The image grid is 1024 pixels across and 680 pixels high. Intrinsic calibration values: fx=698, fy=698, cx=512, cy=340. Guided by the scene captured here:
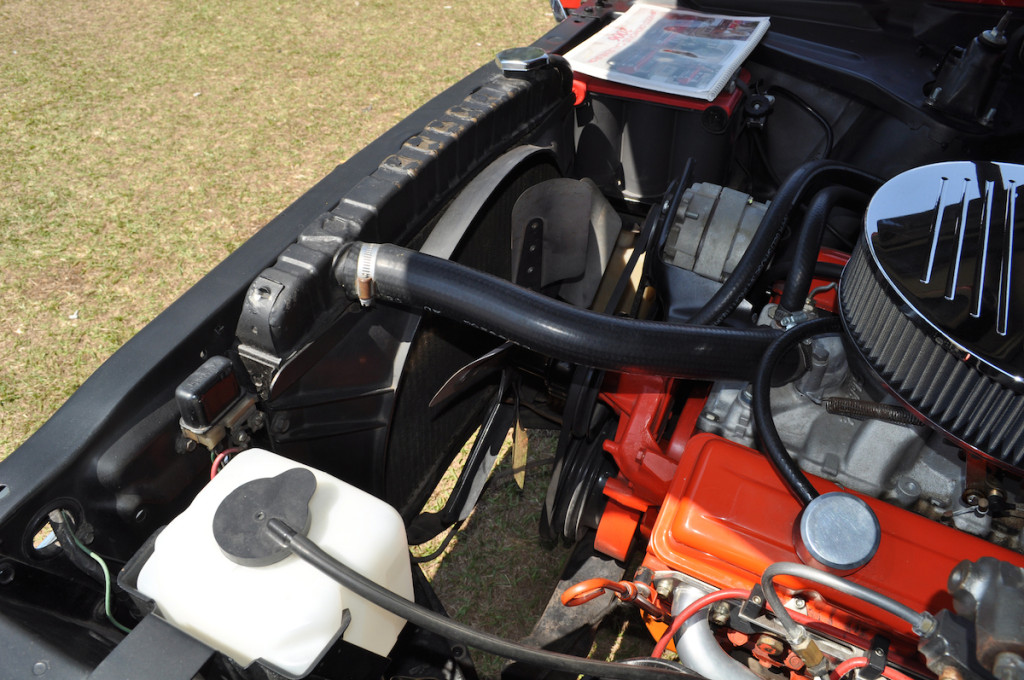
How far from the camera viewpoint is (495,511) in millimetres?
1949

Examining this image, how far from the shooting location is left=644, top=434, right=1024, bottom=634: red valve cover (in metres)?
0.94

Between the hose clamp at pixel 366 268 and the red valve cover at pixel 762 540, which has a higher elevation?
the hose clamp at pixel 366 268

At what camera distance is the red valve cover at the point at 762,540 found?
36.9 inches

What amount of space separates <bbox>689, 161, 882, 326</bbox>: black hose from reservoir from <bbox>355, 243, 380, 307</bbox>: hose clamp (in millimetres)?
514

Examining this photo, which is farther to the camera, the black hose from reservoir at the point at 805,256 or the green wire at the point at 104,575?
the black hose from reservoir at the point at 805,256

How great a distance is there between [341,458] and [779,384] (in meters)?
0.75

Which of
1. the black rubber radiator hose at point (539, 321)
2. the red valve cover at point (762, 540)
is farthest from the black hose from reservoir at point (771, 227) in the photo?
the red valve cover at point (762, 540)

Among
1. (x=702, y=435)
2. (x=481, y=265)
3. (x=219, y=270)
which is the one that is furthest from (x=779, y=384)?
(x=219, y=270)

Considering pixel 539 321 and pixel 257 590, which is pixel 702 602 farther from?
pixel 257 590

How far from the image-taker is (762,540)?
99 centimetres

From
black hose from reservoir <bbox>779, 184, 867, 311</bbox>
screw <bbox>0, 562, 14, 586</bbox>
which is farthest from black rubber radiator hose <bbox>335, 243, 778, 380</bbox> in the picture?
screw <bbox>0, 562, 14, 586</bbox>

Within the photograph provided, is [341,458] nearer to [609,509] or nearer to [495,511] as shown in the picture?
[609,509]

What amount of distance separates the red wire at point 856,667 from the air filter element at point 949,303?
304 millimetres

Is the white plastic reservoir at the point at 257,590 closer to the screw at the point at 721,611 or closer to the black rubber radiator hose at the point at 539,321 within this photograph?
the black rubber radiator hose at the point at 539,321
